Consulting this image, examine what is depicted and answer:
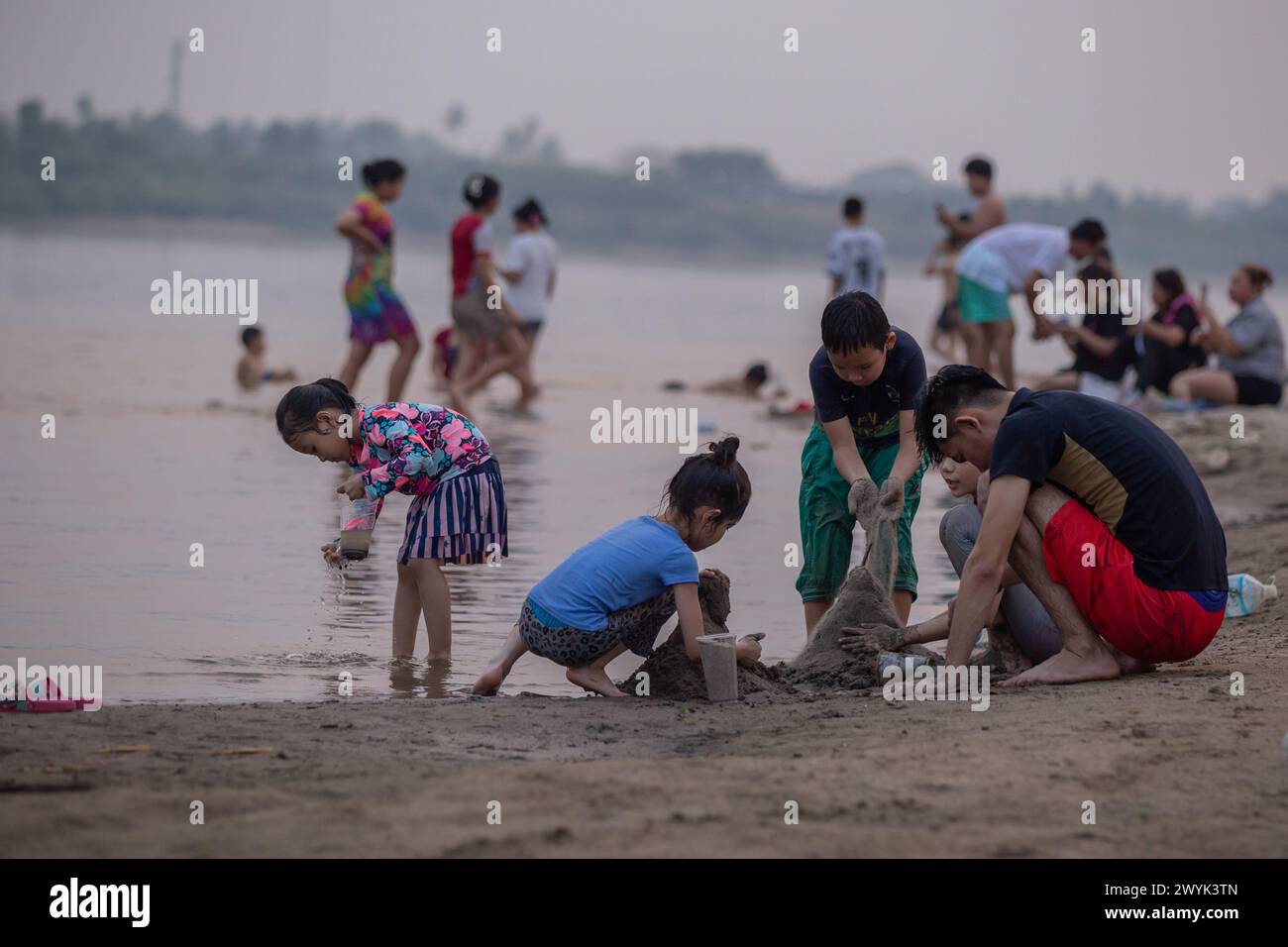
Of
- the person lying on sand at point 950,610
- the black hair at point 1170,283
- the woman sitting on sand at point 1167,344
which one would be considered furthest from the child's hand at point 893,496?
the black hair at point 1170,283

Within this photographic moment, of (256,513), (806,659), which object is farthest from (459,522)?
(256,513)

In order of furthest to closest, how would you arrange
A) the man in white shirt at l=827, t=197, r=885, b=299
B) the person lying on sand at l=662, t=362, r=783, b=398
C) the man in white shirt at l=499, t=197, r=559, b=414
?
the man in white shirt at l=827, t=197, r=885, b=299 → the person lying on sand at l=662, t=362, r=783, b=398 → the man in white shirt at l=499, t=197, r=559, b=414

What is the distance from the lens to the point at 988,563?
4660 mm

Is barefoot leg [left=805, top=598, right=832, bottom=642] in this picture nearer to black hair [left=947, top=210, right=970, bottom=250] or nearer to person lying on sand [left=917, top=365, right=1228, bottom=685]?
person lying on sand [left=917, top=365, right=1228, bottom=685]

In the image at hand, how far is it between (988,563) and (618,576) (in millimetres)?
1116

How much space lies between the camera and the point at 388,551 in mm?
7523

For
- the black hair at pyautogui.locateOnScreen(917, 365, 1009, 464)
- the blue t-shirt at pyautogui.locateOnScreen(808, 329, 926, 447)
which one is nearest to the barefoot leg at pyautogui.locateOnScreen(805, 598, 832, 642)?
the blue t-shirt at pyautogui.locateOnScreen(808, 329, 926, 447)

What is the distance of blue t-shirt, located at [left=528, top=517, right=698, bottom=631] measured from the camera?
489 centimetres

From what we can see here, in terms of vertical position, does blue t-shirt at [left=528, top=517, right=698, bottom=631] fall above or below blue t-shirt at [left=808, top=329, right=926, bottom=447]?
below

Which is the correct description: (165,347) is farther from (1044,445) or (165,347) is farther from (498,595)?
(1044,445)

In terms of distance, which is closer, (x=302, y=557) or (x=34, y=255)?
(x=302, y=557)

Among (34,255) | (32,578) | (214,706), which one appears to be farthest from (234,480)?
(34,255)

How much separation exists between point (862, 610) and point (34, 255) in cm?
2886

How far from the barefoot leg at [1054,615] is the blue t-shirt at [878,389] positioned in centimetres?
85
